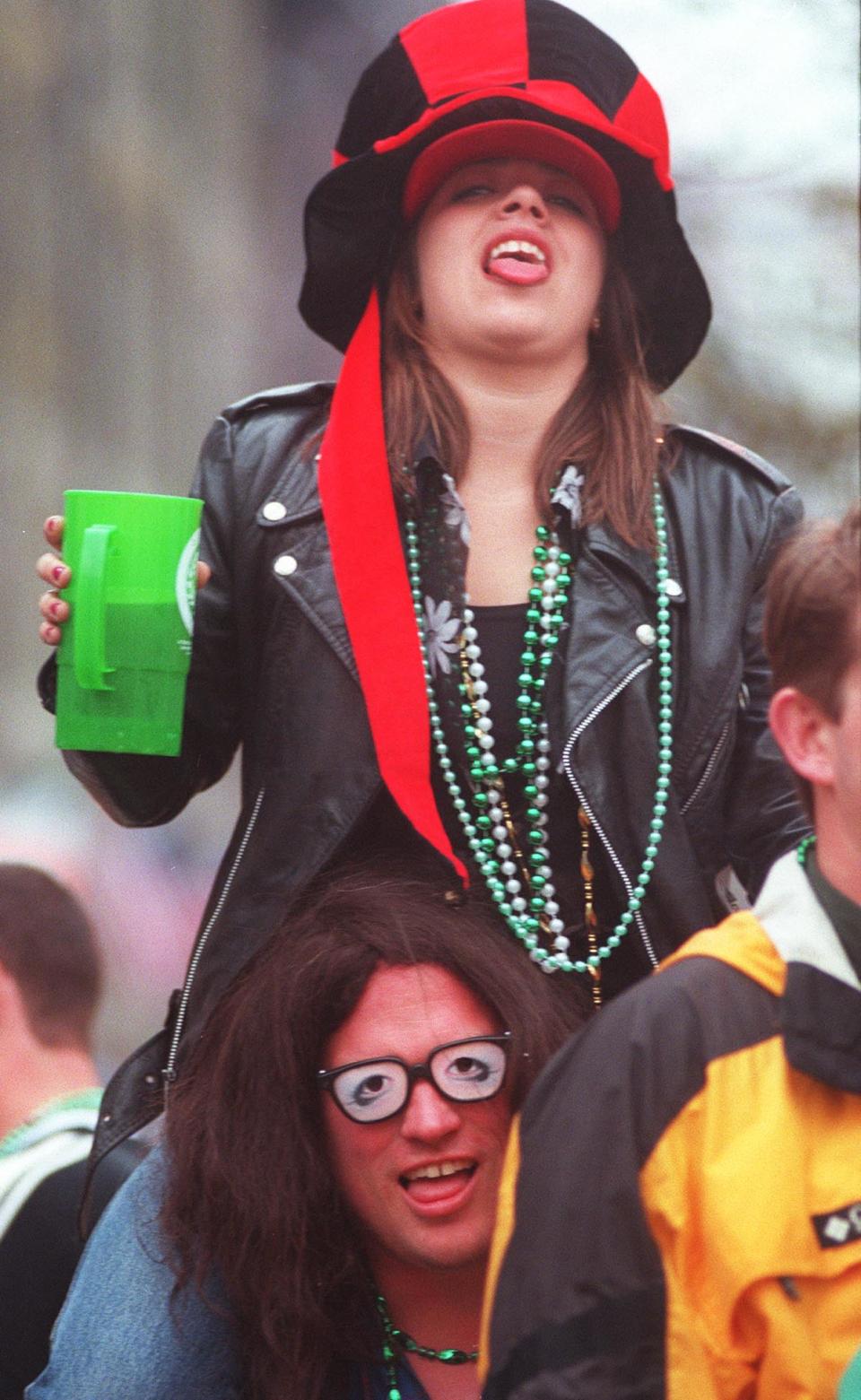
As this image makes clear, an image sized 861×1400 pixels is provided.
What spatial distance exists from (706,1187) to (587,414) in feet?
4.13

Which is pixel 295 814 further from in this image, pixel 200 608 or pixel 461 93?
pixel 461 93

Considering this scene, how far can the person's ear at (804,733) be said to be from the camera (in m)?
1.86

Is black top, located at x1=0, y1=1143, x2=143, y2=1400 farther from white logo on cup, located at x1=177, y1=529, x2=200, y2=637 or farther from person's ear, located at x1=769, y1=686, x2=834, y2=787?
person's ear, located at x1=769, y1=686, x2=834, y2=787

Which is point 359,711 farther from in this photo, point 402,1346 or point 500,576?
point 402,1346

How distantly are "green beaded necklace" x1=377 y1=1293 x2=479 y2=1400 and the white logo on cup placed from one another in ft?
3.01

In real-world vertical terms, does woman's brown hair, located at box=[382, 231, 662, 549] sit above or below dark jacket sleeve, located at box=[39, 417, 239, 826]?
above

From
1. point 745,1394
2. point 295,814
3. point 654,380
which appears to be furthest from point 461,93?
point 745,1394

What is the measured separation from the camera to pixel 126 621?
2.42 metres

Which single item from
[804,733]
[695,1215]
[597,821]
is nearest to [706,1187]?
[695,1215]

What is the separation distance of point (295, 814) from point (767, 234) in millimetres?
3788

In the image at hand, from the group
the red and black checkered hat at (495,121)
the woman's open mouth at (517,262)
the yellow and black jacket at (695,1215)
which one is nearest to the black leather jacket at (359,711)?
the red and black checkered hat at (495,121)

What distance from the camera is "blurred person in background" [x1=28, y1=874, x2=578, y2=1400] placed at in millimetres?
2398

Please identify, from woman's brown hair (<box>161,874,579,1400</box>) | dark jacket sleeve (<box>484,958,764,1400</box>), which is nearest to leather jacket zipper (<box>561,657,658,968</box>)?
woman's brown hair (<box>161,874,579,1400</box>)

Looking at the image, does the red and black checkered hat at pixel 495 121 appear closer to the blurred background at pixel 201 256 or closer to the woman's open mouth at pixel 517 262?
the woman's open mouth at pixel 517 262
